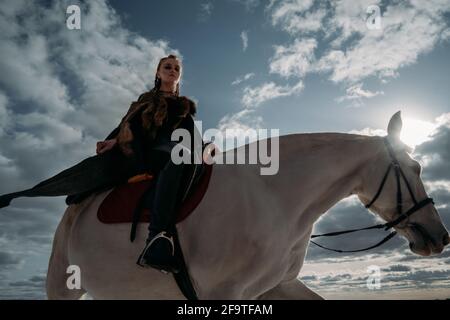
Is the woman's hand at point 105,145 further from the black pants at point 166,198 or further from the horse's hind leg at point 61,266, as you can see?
the black pants at point 166,198

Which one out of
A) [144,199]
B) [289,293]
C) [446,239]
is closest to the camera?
[144,199]

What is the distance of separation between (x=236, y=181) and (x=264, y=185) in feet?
1.14

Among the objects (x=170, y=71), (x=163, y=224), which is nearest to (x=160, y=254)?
(x=163, y=224)

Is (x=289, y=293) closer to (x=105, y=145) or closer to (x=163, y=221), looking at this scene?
(x=163, y=221)

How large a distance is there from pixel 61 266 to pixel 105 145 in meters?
1.81

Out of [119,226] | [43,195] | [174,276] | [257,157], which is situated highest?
[257,157]

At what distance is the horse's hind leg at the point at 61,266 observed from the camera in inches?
227

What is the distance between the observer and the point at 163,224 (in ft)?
15.0

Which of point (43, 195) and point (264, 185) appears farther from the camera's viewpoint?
point (43, 195)
